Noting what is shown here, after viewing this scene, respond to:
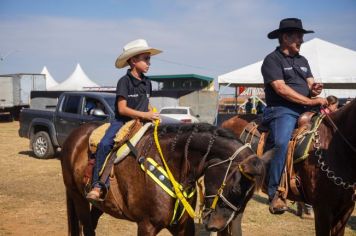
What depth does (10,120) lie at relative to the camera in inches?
1213

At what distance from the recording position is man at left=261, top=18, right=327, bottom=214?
4238mm

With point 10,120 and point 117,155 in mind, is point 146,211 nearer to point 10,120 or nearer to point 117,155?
point 117,155

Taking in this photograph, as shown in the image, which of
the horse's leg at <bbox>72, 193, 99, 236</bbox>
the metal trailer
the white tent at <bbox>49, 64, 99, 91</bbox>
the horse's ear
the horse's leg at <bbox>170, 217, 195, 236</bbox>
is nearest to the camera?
the horse's ear

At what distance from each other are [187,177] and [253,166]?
73cm

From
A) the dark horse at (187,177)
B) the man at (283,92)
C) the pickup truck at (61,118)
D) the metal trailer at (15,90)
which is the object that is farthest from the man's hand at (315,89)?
the metal trailer at (15,90)

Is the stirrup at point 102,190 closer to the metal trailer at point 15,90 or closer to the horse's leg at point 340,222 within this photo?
the horse's leg at point 340,222

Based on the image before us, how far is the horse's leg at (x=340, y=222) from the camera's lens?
4.05 metres

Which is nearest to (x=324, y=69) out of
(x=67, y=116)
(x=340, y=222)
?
(x=67, y=116)

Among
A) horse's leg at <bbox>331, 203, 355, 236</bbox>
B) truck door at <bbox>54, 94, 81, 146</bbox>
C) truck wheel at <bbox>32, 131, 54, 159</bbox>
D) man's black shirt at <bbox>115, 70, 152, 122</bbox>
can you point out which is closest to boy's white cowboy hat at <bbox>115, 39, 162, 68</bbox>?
man's black shirt at <bbox>115, 70, 152, 122</bbox>

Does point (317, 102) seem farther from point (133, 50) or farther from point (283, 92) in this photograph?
point (133, 50)

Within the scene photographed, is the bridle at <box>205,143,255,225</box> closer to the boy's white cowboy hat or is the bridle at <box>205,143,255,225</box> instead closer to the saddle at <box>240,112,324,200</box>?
the saddle at <box>240,112,324,200</box>

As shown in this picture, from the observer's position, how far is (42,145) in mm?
13039

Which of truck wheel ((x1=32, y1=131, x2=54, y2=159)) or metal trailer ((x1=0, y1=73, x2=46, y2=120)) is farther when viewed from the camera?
metal trailer ((x1=0, y1=73, x2=46, y2=120))

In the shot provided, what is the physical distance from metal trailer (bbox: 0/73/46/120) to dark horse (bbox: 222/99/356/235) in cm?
2895
